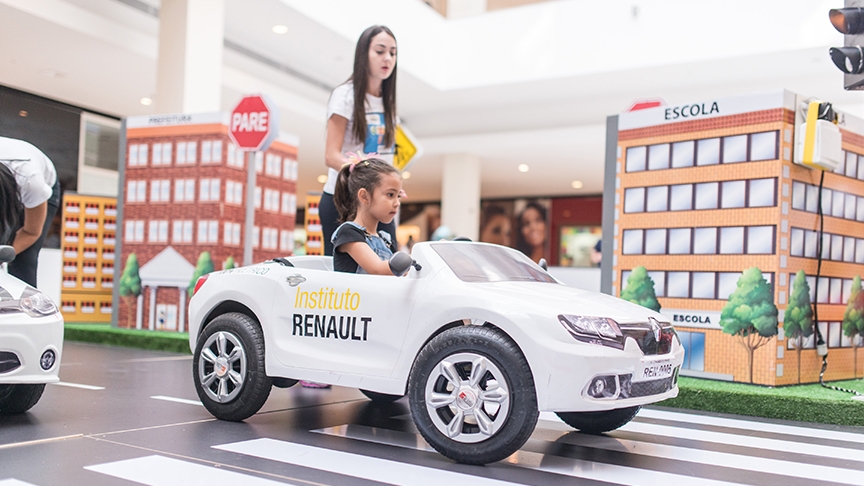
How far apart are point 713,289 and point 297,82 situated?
1207 centimetres

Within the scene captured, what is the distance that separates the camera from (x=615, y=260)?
6305 millimetres

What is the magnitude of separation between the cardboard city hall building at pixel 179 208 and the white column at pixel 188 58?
4.44 ft

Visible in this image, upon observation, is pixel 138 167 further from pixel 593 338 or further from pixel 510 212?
pixel 510 212

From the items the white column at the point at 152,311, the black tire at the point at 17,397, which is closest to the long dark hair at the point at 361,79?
the black tire at the point at 17,397

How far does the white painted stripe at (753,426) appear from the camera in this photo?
14.2 feet

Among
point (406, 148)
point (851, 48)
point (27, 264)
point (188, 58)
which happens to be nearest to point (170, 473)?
point (27, 264)

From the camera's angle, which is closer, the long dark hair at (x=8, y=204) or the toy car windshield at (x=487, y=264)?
the toy car windshield at (x=487, y=264)

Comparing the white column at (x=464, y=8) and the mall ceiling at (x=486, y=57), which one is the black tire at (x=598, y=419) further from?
the white column at (x=464, y=8)

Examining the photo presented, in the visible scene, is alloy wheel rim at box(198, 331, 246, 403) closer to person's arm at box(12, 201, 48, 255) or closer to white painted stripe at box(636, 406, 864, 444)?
person's arm at box(12, 201, 48, 255)

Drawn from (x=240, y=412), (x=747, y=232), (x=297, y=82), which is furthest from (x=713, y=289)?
(x=297, y=82)

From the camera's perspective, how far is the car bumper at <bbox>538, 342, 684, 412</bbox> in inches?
119

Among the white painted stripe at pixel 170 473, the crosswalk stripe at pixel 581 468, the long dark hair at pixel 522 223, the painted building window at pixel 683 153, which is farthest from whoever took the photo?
the long dark hair at pixel 522 223

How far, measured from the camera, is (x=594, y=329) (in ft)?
10.3

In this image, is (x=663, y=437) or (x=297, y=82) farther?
(x=297, y=82)
